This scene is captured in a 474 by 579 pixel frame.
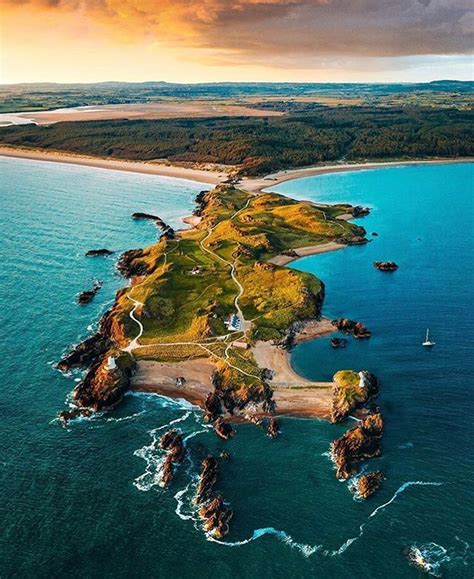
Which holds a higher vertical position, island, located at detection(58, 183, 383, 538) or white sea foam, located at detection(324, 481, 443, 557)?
island, located at detection(58, 183, 383, 538)

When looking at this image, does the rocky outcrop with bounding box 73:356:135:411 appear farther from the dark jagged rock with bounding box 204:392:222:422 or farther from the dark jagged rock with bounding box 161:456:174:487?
the dark jagged rock with bounding box 161:456:174:487

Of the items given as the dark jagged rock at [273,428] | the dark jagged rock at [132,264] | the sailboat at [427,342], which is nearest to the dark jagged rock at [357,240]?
the dark jagged rock at [132,264]

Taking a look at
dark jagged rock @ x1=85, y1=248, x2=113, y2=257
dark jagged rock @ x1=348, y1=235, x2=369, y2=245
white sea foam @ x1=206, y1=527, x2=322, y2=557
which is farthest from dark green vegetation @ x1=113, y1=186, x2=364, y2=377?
white sea foam @ x1=206, y1=527, x2=322, y2=557

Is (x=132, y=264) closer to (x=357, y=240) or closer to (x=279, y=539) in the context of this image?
(x=357, y=240)

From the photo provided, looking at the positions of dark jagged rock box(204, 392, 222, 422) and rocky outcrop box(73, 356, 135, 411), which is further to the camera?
rocky outcrop box(73, 356, 135, 411)

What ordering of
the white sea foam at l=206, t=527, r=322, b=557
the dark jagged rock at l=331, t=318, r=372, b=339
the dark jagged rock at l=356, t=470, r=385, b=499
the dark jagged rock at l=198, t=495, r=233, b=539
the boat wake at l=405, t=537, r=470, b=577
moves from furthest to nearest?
the dark jagged rock at l=331, t=318, r=372, b=339, the dark jagged rock at l=356, t=470, r=385, b=499, the dark jagged rock at l=198, t=495, r=233, b=539, the white sea foam at l=206, t=527, r=322, b=557, the boat wake at l=405, t=537, r=470, b=577

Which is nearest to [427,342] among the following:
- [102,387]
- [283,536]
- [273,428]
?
[273,428]

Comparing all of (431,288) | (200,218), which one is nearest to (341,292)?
(431,288)
